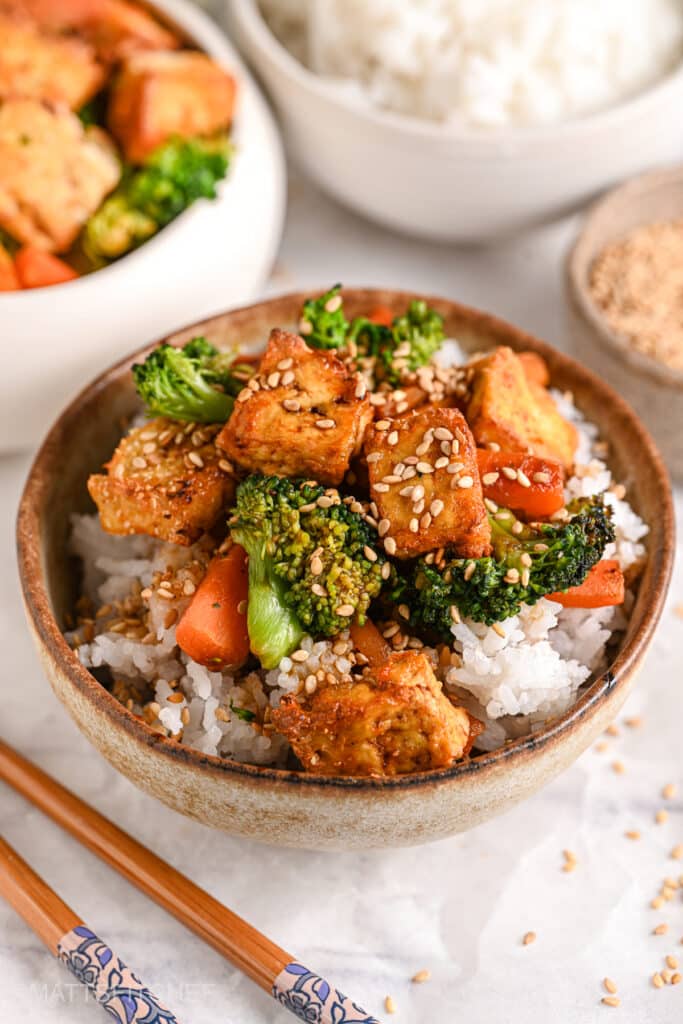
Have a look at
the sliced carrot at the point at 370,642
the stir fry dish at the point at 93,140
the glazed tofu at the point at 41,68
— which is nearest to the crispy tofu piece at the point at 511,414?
the sliced carrot at the point at 370,642

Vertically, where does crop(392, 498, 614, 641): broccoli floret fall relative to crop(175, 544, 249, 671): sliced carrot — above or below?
above

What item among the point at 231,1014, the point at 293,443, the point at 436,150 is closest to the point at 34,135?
the point at 436,150

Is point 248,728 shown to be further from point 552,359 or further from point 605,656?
point 552,359

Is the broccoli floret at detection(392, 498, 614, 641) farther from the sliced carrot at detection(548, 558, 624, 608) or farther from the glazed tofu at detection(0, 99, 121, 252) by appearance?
the glazed tofu at detection(0, 99, 121, 252)

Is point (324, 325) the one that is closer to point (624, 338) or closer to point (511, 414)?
point (511, 414)

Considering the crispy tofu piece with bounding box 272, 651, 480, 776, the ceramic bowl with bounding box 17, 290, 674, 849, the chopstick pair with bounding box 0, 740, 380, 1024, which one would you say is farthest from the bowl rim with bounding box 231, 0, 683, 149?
Result: the chopstick pair with bounding box 0, 740, 380, 1024

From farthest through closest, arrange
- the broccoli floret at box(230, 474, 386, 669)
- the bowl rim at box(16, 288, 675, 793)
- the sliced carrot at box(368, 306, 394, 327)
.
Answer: the sliced carrot at box(368, 306, 394, 327) → the broccoli floret at box(230, 474, 386, 669) → the bowl rim at box(16, 288, 675, 793)
